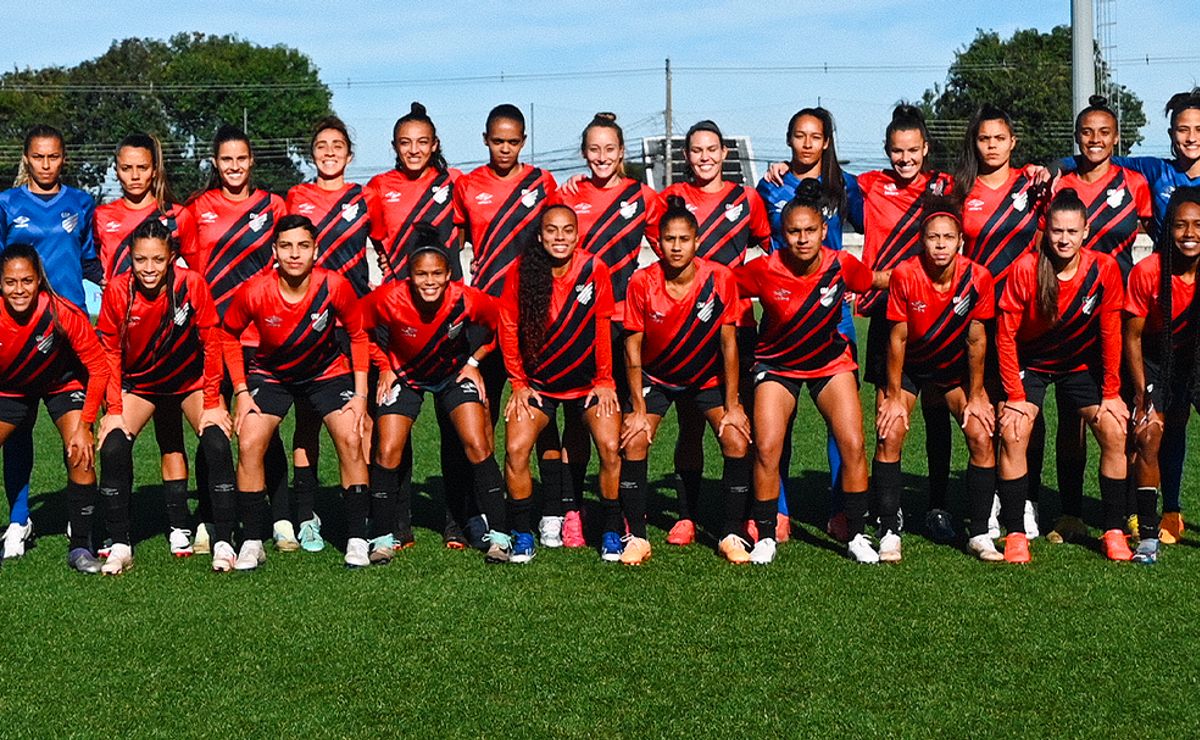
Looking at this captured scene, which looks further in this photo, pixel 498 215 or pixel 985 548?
pixel 498 215

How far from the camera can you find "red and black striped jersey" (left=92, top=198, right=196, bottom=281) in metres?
6.22

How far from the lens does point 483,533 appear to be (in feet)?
20.6

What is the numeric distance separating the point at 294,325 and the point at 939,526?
2.98m

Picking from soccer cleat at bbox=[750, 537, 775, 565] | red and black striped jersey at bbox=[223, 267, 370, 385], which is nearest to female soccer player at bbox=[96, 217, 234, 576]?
red and black striped jersey at bbox=[223, 267, 370, 385]

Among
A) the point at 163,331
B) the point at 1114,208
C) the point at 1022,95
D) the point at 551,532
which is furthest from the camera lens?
the point at 1022,95

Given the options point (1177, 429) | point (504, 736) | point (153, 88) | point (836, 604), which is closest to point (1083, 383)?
point (1177, 429)

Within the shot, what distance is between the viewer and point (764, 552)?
579 cm

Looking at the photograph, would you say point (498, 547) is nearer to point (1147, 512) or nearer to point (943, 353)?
point (943, 353)

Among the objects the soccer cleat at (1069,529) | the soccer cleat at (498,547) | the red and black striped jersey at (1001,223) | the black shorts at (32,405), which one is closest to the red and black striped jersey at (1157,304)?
the red and black striped jersey at (1001,223)

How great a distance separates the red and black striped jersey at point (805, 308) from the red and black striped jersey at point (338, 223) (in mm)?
1758

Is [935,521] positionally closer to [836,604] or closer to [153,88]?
[836,604]

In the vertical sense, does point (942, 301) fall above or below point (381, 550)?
above

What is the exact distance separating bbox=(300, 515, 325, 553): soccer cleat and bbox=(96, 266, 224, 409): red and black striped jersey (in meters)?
0.78

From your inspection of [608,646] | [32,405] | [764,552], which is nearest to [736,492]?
[764,552]
